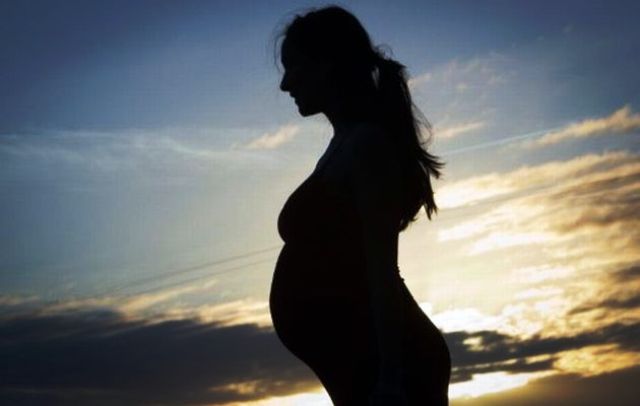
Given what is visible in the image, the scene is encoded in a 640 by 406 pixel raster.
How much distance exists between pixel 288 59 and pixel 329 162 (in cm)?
49

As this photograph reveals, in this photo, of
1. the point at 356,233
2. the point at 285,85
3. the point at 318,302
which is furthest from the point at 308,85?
the point at 318,302

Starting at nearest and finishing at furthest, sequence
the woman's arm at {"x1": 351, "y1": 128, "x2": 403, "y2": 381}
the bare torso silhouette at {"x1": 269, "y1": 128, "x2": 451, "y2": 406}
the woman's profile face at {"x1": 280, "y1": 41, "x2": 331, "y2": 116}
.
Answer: the woman's arm at {"x1": 351, "y1": 128, "x2": 403, "y2": 381} → the bare torso silhouette at {"x1": 269, "y1": 128, "x2": 451, "y2": 406} → the woman's profile face at {"x1": 280, "y1": 41, "x2": 331, "y2": 116}

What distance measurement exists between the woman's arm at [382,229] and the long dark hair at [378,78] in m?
0.13

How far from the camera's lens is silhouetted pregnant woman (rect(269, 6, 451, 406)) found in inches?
243

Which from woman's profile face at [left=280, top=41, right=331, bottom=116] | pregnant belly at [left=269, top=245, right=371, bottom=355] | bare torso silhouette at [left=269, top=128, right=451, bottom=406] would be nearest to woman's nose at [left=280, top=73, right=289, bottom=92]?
woman's profile face at [left=280, top=41, right=331, bottom=116]

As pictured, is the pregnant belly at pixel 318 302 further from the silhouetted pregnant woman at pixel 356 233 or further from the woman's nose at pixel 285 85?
the woman's nose at pixel 285 85

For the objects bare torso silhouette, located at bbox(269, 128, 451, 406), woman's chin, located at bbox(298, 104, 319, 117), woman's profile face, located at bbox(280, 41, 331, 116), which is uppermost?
woman's profile face, located at bbox(280, 41, 331, 116)

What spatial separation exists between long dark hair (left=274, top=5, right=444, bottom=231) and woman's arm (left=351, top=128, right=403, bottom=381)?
13 cm

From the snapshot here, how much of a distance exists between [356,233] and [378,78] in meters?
0.64

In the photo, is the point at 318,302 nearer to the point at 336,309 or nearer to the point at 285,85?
the point at 336,309

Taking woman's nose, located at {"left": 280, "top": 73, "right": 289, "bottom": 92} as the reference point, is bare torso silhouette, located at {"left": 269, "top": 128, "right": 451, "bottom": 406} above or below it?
below

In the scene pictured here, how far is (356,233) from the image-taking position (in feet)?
20.7

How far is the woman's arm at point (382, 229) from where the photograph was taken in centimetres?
608

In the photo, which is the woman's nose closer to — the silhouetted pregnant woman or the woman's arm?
the silhouetted pregnant woman
